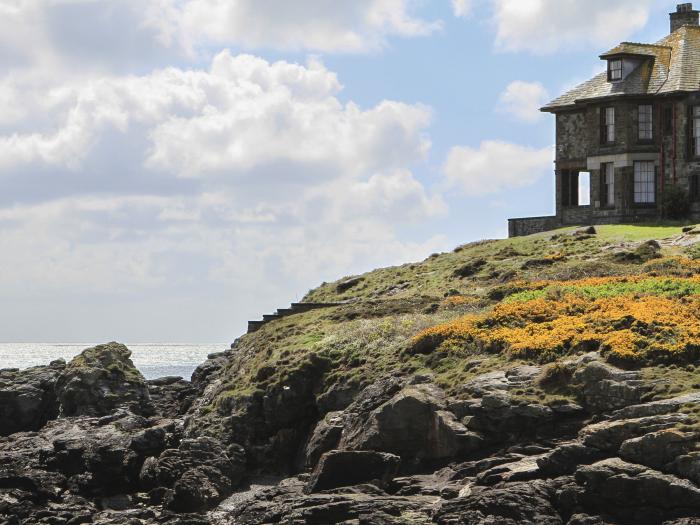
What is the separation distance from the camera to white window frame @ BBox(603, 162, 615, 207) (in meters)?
72.8

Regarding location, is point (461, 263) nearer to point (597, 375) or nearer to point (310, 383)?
point (310, 383)

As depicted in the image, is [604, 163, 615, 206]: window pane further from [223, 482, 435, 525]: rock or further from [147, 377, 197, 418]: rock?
[223, 482, 435, 525]: rock

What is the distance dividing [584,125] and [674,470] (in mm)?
48277

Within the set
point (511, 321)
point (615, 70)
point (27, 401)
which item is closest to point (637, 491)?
point (511, 321)

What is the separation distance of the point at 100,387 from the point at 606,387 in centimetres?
3059

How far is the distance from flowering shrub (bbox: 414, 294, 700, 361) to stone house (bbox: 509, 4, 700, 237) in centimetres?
2673

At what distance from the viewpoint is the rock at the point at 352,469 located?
34.5 metres

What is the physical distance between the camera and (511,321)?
4388 centimetres

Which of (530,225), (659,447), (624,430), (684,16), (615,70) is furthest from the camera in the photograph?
(684,16)

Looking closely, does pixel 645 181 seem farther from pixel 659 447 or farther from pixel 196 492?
pixel 659 447

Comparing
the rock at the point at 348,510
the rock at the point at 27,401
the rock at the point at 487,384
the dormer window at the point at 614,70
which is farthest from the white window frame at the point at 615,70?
the rock at the point at 348,510

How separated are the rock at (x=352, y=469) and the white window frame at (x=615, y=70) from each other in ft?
149

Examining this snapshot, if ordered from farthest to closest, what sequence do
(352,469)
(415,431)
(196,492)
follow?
1. (196,492)
2. (415,431)
3. (352,469)

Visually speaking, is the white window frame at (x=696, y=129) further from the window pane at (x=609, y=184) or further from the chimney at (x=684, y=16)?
the chimney at (x=684, y=16)
